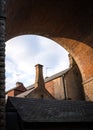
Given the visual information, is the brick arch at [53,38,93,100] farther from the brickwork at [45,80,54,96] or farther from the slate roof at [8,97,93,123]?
the brickwork at [45,80,54,96]

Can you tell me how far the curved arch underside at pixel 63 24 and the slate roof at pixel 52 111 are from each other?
94 cm

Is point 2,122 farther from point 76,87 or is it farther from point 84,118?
point 76,87

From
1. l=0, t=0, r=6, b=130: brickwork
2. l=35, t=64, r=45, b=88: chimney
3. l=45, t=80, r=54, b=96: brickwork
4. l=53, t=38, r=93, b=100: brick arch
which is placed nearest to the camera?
l=0, t=0, r=6, b=130: brickwork

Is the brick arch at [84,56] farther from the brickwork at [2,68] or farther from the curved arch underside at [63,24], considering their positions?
the brickwork at [2,68]

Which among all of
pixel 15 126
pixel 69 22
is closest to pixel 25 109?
pixel 15 126

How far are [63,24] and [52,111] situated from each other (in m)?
3.96

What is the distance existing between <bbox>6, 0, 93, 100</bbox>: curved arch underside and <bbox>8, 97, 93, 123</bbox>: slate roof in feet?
3.09

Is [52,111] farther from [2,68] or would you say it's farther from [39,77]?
[39,77]

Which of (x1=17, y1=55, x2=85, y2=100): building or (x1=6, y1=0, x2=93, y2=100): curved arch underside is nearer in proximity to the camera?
(x1=6, y1=0, x2=93, y2=100): curved arch underside

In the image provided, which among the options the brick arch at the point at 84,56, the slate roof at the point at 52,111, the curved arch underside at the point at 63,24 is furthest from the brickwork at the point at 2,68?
the brick arch at the point at 84,56

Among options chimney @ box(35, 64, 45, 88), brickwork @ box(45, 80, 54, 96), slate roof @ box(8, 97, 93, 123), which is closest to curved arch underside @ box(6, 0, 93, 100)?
slate roof @ box(8, 97, 93, 123)

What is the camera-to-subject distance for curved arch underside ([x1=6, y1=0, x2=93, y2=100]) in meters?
9.12

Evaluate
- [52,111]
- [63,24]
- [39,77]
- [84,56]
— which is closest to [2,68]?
[52,111]

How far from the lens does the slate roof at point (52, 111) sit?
952 centimetres
